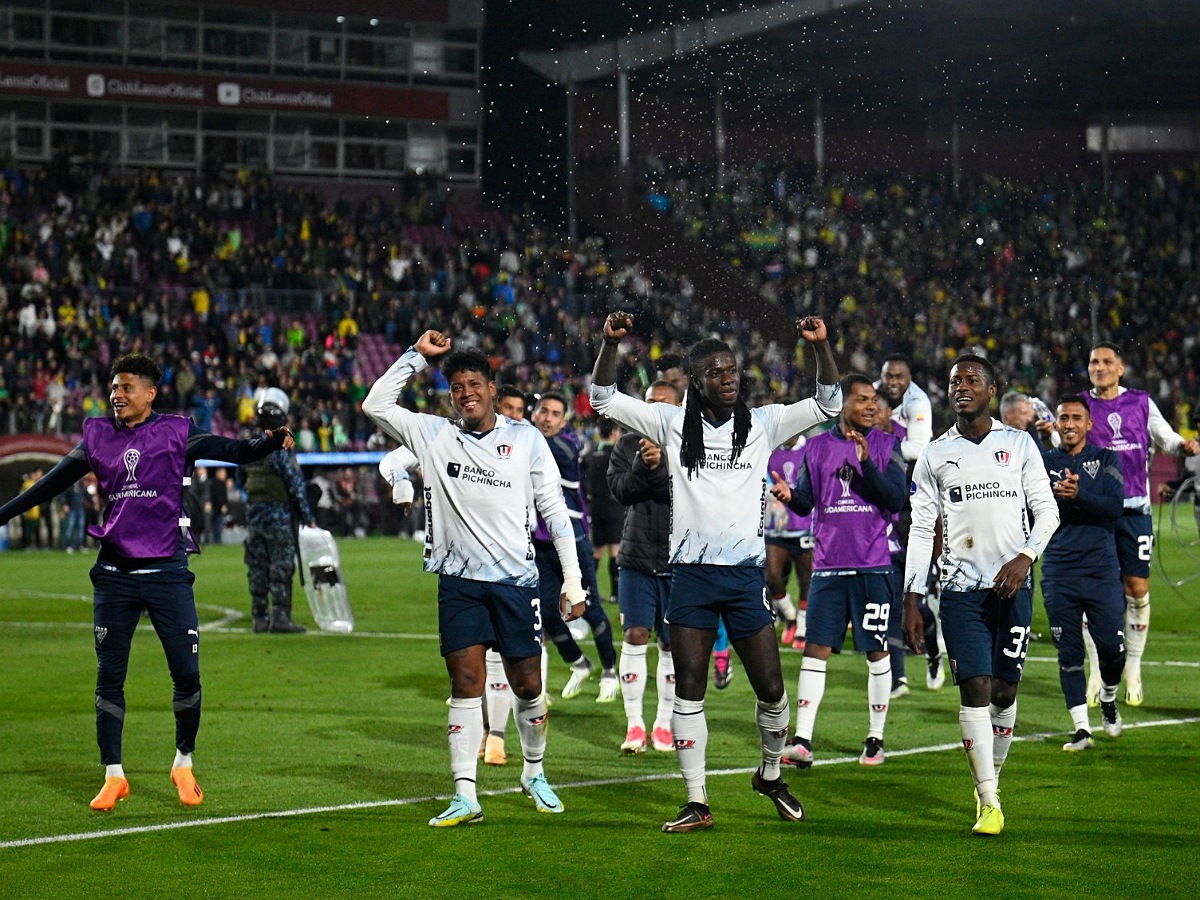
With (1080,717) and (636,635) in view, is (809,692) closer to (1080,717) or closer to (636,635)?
(636,635)

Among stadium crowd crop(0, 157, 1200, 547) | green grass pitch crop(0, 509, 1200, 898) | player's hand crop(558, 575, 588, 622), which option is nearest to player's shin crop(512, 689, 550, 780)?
green grass pitch crop(0, 509, 1200, 898)

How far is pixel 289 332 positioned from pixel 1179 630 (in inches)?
1088

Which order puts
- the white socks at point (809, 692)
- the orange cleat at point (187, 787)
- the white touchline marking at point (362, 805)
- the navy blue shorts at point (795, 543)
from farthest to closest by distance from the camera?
the navy blue shorts at point (795, 543) < the white socks at point (809, 692) < the orange cleat at point (187, 787) < the white touchline marking at point (362, 805)

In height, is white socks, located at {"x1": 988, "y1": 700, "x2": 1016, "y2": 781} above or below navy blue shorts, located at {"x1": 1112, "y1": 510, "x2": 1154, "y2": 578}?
below

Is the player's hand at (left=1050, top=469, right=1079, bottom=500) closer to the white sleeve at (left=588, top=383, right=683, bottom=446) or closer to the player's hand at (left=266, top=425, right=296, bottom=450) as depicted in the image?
the white sleeve at (left=588, top=383, right=683, bottom=446)

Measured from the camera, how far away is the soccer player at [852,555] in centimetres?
1025

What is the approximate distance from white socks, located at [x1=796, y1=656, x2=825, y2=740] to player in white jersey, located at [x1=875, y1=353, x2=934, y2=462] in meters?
3.37

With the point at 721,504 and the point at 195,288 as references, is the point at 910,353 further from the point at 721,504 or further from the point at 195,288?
the point at 721,504

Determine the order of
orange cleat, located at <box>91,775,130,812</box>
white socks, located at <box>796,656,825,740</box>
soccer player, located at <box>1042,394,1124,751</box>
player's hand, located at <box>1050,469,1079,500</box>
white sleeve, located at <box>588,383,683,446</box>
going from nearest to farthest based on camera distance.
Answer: white sleeve, located at <box>588,383,683,446</box>
orange cleat, located at <box>91,775,130,812</box>
player's hand, located at <box>1050,469,1079,500</box>
white socks, located at <box>796,656,825,740</box>
soccer player, located at <box>1042,394,1124,751</box>

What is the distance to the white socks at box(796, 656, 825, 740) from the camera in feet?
33.1

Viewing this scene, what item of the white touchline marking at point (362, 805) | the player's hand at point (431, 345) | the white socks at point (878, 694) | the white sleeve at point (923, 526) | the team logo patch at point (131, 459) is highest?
the player's hand at point (431, 345)

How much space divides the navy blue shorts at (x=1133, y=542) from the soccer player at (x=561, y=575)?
12.9 feet

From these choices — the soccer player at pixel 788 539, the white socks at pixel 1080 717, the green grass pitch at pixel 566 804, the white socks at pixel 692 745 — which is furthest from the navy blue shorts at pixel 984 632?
the soccer player at pixel 788 539

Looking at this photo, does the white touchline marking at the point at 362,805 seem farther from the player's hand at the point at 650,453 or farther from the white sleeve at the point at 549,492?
the player's hand at the point at 650,453
